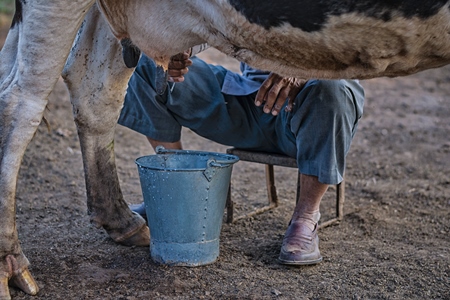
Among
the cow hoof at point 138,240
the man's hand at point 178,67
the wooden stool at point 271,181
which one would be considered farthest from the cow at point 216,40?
the wooden stool at point 271,181

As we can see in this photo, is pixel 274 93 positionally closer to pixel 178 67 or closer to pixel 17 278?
pixel 178 67

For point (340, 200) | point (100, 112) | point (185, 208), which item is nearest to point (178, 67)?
point (100, 112)

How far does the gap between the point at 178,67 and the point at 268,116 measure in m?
0.51

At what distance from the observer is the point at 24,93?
2619mm

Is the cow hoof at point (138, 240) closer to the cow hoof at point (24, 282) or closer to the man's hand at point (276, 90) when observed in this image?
the cow hoof at point (24, 282)

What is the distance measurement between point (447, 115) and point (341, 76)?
4182 millimetres

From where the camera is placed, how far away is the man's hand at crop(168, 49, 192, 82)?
10.8 ft

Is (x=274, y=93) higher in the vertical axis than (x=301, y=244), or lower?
higher

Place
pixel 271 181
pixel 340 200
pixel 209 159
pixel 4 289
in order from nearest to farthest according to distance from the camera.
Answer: pixel 4 289, pixel 209 159, pixel 340 200, pixel 271 181

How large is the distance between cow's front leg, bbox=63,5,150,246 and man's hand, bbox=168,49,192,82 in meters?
0.22

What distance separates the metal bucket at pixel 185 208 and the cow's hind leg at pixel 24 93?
547 mm

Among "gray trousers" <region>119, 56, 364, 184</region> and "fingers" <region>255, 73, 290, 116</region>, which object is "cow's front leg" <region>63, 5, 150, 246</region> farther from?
"fingers" <region>255, 73, 290, 116</region>

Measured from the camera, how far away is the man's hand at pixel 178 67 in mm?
→ 3295

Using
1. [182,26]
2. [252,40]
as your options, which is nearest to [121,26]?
[182,26]
